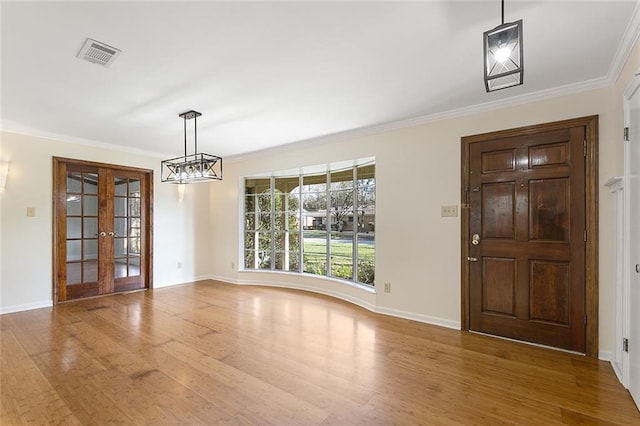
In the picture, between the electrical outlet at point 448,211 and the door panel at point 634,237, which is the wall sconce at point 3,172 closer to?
the electrical outlet at point 448,211

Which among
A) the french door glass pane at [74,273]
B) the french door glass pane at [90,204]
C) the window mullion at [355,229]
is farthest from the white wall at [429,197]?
the french door glass pane at [74,273]

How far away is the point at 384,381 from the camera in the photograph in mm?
2418

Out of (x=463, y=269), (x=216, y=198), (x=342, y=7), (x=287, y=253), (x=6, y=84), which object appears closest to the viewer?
(x=342, y=7)

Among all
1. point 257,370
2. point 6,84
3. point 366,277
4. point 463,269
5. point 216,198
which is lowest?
point 257,370

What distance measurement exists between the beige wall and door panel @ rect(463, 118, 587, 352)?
15 centimetres

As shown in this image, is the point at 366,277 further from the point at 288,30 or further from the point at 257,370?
the point at 288,30

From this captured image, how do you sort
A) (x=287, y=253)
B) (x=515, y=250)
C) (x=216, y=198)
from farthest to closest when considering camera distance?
(x=216, y=198) → (x=287, y=253) → (x=515, y=250)

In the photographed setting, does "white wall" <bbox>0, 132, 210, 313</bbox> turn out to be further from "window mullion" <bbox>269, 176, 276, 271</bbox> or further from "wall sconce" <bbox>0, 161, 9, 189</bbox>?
"window mullion" <bbox>269, 176, 276, 271</bbox>

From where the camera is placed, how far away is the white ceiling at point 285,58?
1.90 m

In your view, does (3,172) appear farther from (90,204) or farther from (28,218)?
(90,204)

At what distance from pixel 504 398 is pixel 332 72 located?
284 cm

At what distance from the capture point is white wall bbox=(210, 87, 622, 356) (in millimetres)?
2822

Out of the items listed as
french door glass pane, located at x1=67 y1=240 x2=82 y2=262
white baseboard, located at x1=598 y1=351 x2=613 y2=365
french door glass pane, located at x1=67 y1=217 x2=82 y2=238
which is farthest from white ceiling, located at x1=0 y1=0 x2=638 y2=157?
white baseboard, located at x1=598 y1=351 x2=613 y2=365

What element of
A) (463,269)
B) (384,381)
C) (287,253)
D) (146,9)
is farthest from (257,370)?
(287,253)
